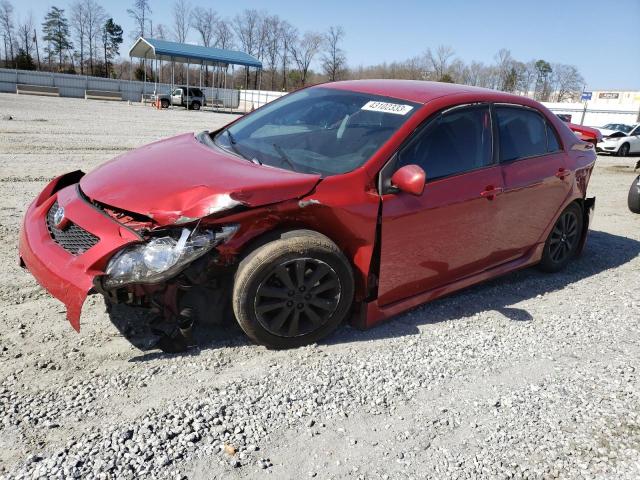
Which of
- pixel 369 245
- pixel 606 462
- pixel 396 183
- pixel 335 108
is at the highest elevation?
pixel 335 108

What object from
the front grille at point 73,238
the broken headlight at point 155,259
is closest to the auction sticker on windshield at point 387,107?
the broken headlight at point 155,259

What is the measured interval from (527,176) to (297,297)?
2.40 metres

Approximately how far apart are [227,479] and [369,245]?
169 centimetres

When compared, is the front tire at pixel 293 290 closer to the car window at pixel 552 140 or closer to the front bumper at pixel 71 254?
the front bumper at pixel 71 254

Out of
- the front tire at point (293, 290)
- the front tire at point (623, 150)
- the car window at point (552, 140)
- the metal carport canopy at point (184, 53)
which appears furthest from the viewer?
the metal carport canopy at point (184, 53)

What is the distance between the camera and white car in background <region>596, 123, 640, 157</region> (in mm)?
20969

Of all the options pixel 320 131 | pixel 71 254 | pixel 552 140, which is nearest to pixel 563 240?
pixel 552 140

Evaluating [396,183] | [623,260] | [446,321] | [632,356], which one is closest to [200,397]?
[396,183]

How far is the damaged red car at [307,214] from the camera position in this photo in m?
2.97

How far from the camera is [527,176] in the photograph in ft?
14.8

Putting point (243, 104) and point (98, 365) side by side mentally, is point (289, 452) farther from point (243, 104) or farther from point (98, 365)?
point (243, 104)

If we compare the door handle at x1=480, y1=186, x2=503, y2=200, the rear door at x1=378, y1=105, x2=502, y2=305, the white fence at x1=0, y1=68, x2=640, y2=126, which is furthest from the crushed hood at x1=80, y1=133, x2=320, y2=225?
the white fence at x1=0, y1=68, x2=640, y2=126

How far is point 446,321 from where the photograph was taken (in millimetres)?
4113

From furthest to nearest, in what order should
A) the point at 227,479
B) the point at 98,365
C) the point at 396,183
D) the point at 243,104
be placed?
1. the point at 243,104
2. the point at 396,183
3. the point at 98,365
4. the point at 227,479
